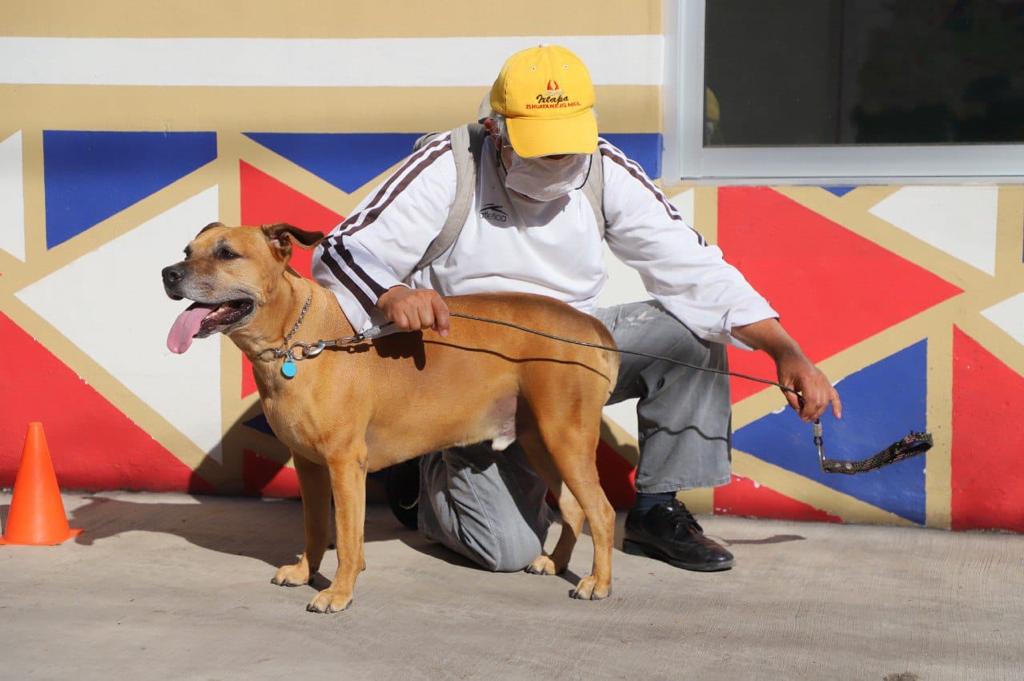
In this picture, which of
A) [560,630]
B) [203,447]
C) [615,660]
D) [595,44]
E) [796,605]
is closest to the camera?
[615,660]

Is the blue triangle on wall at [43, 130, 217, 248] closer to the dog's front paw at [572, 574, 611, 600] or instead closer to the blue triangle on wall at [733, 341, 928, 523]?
the dog's front paw at [572, 574, 611, 600]

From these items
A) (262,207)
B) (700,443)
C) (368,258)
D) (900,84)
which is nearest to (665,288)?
(700,443)

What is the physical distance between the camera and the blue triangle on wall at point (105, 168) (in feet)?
15.1

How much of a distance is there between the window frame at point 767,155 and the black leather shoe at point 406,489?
136 centimetres

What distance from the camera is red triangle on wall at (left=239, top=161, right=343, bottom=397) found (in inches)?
180

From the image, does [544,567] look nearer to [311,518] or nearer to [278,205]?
[311,518]

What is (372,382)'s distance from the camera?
11.4 ft

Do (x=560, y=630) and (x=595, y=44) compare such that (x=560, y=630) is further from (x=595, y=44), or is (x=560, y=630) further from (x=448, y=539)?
(x=595, y=44)

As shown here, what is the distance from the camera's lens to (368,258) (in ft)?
11.7

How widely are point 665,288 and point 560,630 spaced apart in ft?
3.86

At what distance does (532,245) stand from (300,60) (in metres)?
1.30

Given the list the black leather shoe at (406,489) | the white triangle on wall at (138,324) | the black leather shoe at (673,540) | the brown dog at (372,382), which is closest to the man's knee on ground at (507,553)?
the brown dog at (372,382)

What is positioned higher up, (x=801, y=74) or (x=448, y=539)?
(x=801, y=74)

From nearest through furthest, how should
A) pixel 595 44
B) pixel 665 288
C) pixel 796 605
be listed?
pixel 796 605 < pixel 665 288 < pixel 595 44
